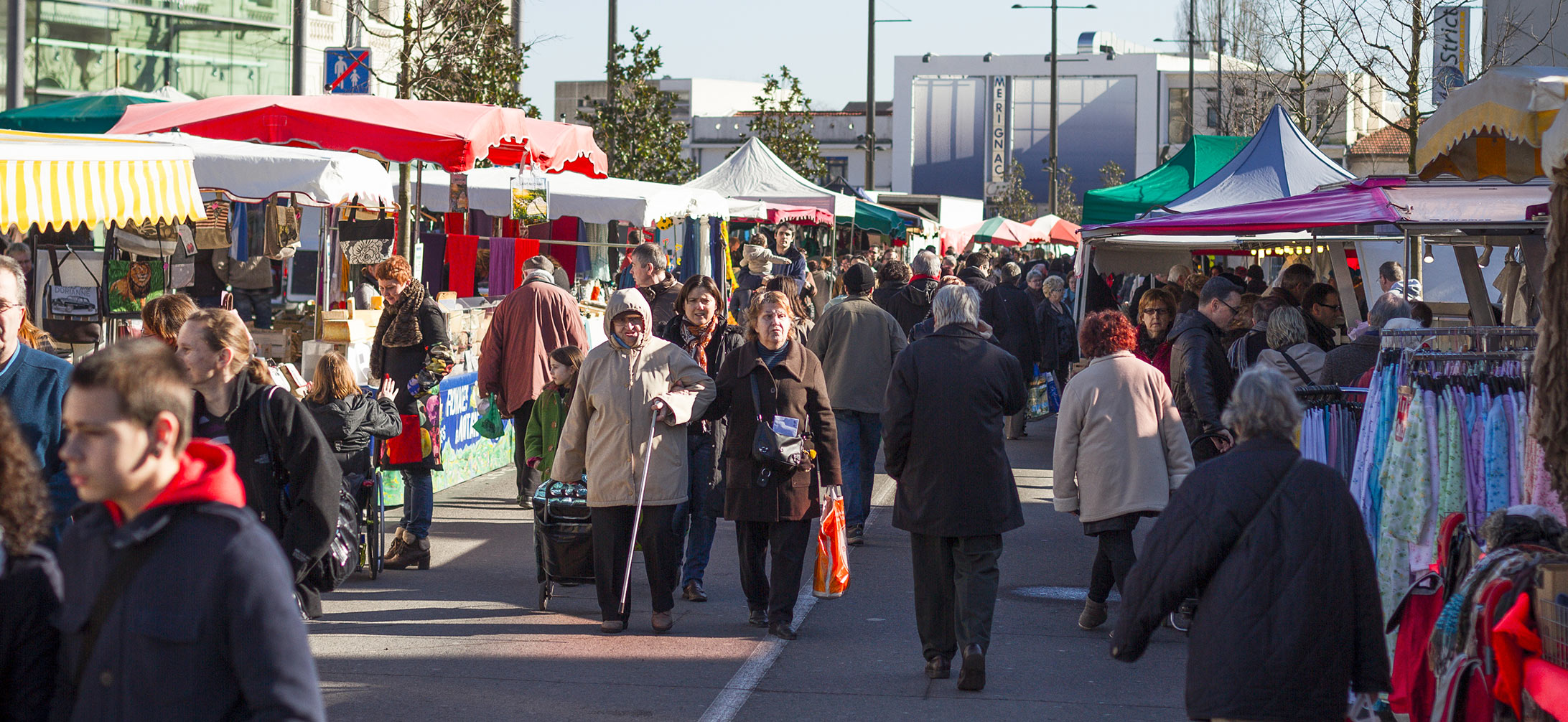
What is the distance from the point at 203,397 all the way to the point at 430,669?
1846 millimetres

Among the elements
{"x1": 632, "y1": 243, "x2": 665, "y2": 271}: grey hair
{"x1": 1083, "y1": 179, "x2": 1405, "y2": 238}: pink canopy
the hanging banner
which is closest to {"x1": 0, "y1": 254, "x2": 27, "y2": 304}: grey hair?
{"x1": 1083, "y1": 179, "x2": 1405, "y2": 238}: pink canopy

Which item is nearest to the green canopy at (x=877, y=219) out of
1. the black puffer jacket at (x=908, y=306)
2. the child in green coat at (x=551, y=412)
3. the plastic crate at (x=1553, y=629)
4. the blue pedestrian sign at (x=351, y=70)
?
the blue pedestrian sign at (x=351, y=70)

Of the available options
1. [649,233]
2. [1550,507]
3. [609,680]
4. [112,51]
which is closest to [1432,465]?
[1550,507]

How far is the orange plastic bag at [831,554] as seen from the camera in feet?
23.3

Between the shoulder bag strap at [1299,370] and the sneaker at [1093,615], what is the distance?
1.50 meters

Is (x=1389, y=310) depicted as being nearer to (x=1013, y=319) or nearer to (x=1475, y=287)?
(x=1475, y=287)

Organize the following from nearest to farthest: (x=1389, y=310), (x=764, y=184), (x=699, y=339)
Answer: (x=1389, y=310), (x=699, y=339), (x=764, y=184)

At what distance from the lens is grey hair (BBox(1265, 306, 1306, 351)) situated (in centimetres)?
772

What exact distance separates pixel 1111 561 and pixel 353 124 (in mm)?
5660

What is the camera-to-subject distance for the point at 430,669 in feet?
20.9

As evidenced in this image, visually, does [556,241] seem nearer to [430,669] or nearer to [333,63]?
[333,63]

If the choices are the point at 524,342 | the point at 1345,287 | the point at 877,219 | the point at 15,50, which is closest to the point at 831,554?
the point at 524,342

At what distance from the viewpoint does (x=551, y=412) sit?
28.2 ft

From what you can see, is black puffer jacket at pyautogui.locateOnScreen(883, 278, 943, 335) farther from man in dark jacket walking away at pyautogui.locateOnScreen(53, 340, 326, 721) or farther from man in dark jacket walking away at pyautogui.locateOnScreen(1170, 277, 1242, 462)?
man in dark jacket walking away at pyautogui.locateOnScreen(53, 340, 326, 721)
